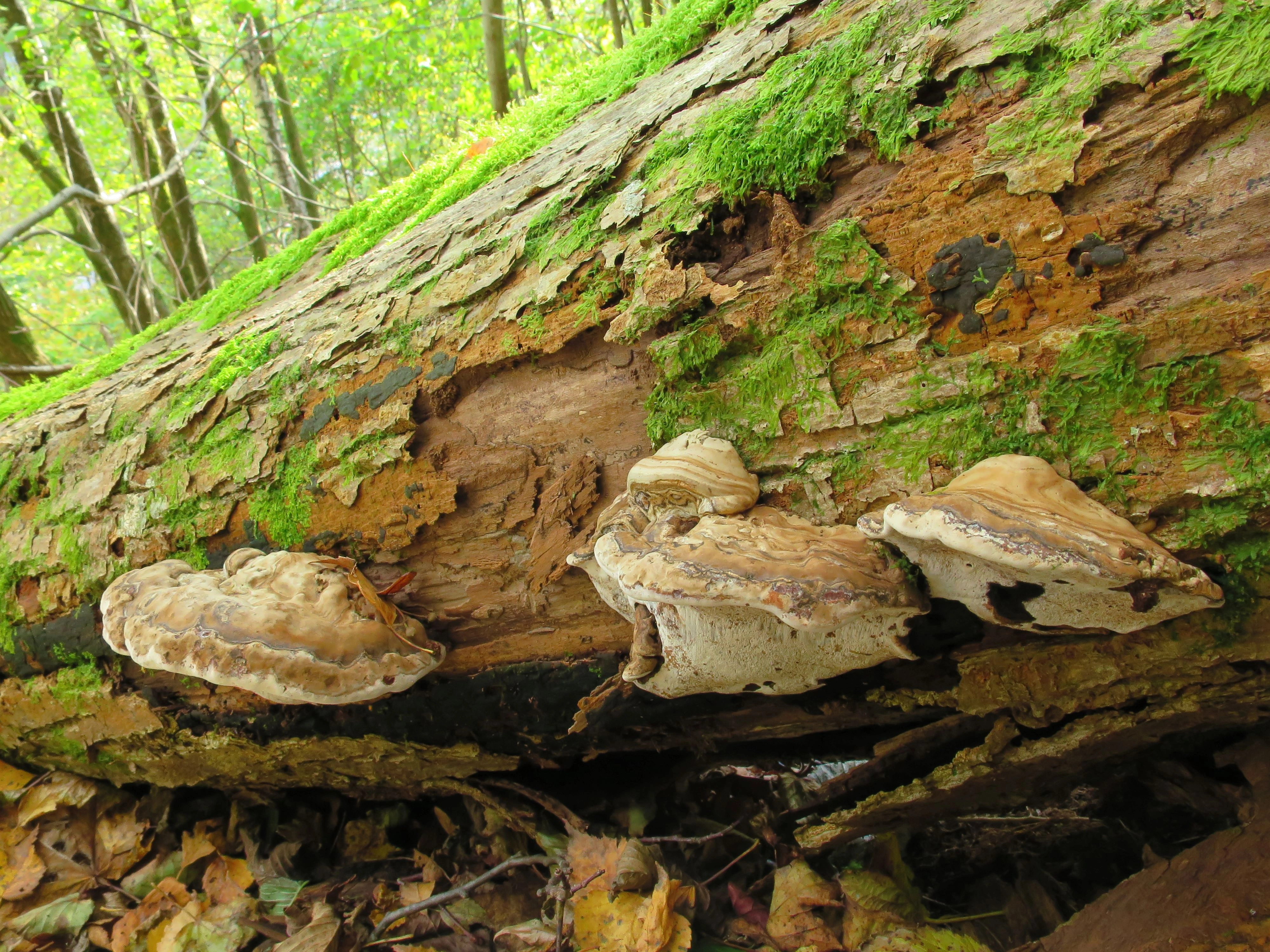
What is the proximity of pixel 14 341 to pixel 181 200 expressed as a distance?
4.04 m

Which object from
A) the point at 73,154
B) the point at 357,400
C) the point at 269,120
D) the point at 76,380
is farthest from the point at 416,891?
the point at 269,120

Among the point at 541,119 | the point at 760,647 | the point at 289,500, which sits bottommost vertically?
the point at 760,647

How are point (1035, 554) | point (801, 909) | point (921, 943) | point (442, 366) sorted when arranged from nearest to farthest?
point (1035, 554) < point (921, 943) < point (442, 366) < point (801, 909)

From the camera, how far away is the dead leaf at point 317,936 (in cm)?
297

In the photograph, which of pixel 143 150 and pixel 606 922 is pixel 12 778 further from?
pixel 143 150

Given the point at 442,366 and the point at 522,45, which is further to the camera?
the point at 522,45

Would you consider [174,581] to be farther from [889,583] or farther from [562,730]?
[889,583]

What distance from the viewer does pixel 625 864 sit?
2.96m

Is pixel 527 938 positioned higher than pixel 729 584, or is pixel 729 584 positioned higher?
pixel 729 584

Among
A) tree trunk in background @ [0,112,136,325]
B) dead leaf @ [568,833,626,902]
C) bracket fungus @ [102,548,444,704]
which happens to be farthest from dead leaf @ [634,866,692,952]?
tree trunk in background @ [0,112,136,325]

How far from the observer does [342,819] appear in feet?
12.6

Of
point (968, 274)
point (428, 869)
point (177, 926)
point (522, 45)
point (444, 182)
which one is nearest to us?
point (968, 274)

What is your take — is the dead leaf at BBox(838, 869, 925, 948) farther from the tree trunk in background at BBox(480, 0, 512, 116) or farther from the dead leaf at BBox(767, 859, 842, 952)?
the tree trunk in background at BBox(480, 0, 512, 116)

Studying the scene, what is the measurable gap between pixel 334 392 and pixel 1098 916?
3.57m
